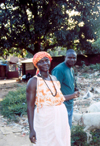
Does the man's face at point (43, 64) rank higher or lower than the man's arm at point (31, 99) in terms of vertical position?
higher

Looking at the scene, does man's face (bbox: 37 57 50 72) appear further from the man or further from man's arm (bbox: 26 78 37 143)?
the man

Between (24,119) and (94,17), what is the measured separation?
344 inches

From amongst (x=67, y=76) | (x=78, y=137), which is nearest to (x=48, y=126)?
(x=67, y=76)

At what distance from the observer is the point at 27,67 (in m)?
19.8

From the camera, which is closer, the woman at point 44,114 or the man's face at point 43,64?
the woman at point 44,114

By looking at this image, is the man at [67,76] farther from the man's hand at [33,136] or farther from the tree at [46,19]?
the tree at [46,19]

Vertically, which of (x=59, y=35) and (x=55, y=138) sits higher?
(x=59, y=35)

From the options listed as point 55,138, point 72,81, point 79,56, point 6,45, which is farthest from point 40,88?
point 79,56

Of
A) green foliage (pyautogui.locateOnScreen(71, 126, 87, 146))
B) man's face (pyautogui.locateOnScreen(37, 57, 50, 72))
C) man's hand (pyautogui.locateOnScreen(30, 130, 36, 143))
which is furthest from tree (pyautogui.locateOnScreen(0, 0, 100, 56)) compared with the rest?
man's hand (pyautogui.locateOnScreen(30, 130, 36, 143))

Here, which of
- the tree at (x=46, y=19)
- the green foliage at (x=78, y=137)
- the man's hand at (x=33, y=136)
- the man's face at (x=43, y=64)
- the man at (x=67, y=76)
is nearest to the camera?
the man's hand at (x=33, y=136)

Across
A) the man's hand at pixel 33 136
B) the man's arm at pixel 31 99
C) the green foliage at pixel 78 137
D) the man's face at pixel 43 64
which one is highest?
the man's face at pixel 43 64

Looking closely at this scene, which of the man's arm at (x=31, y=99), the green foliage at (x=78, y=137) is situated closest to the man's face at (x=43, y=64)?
the man's arm at (x=31, y=99)

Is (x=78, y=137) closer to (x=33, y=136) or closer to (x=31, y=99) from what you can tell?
(x=33, y=136)

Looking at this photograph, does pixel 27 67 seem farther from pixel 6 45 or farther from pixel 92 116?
pixel 92 116
